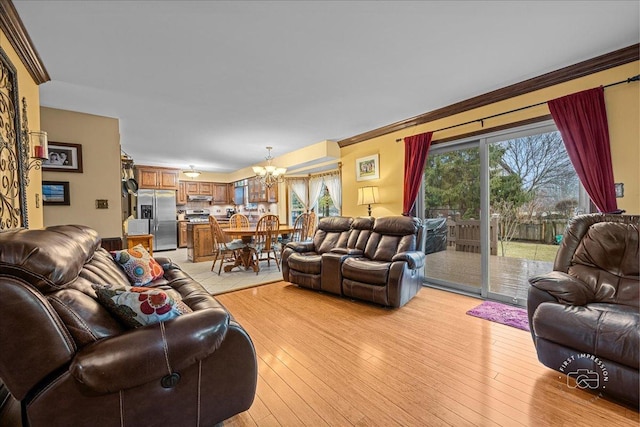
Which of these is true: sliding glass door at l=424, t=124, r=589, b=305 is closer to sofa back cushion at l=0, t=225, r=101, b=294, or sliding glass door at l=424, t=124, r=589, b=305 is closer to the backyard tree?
the backyard tree

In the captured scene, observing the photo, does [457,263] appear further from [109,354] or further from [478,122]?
[109,354]

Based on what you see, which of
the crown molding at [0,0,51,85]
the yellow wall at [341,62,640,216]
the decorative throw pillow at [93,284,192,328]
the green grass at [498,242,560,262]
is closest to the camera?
the decorative throw pillow at [93,284,192,328]

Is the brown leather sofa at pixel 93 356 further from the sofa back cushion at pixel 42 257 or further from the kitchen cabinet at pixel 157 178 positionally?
the kitchen cabinet at pixel 157 178

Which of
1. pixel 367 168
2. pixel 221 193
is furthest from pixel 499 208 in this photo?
pixel 221 193

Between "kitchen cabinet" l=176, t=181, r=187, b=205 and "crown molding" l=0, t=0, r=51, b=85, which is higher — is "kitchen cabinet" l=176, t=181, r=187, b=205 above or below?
below

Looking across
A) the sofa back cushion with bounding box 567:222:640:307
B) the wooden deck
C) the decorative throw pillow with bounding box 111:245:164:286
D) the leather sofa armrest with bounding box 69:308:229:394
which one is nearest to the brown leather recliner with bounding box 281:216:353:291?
the wooden deck

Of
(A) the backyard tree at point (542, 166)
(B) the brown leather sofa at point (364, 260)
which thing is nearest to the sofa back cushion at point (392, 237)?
(B) the brown leather sofa at point (364, 260)

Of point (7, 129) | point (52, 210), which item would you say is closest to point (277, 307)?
point (7, 129)

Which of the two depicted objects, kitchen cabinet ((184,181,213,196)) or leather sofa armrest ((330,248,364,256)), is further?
kitchen cabinet ((184,181,213,196))

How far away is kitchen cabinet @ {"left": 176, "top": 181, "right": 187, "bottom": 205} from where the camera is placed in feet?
27.3

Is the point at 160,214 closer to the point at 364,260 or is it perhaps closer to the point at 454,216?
the point at 364,260

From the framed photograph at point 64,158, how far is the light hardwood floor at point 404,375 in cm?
294

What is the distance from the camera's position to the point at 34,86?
8.66 feet

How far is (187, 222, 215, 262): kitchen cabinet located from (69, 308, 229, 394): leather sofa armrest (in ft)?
16.9
